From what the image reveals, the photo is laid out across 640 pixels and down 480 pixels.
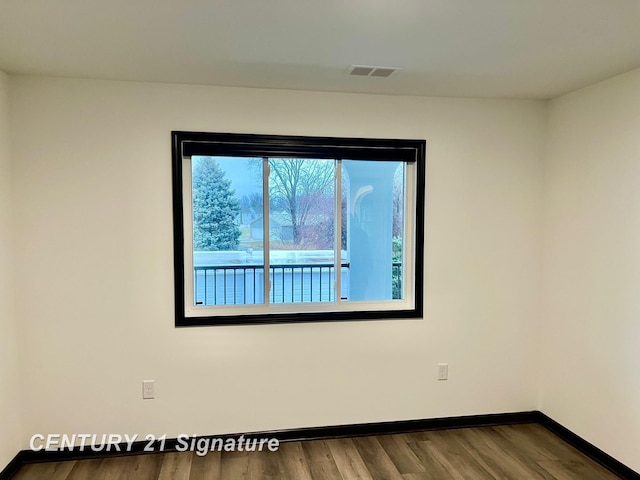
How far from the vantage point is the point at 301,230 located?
3180 mm

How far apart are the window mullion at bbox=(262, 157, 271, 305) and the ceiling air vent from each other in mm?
862

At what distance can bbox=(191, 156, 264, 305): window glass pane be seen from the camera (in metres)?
3.04

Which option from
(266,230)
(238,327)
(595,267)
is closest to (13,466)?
(238,327)

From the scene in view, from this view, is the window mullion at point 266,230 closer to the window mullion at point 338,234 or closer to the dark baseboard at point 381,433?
the window mullion at point 338,234

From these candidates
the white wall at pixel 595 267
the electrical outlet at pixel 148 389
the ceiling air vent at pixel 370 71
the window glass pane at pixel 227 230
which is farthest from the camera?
the window glass pane at pixel 227 230

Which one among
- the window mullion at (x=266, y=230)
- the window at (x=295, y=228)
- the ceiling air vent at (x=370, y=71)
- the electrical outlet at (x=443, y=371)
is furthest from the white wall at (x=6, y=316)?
the electrical outlet at (x=443, y=371)

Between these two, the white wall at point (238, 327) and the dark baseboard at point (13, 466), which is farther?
the white wall at point (238, 327)

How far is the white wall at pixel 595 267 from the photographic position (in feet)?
8.66

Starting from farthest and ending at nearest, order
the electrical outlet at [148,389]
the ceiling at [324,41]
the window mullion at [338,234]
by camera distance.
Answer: the window mullion at [338,234]
the electrical outlet at [148,389]
the ceiling at [324,41]

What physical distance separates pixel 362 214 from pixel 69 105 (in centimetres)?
203

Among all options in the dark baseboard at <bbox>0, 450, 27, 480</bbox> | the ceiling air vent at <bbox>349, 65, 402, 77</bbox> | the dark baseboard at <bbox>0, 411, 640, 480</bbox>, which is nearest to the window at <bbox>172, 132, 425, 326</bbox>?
the ceiling air vent at <bbox>349, 65, 402, 77</bbox>

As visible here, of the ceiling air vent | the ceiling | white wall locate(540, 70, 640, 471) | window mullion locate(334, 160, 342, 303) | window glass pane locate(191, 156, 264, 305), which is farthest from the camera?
window mullion locate(334, 160, 342, 303)

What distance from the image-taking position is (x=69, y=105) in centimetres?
274

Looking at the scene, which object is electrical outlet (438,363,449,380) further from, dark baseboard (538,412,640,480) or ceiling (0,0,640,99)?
ceiling (0,0,640,99)
